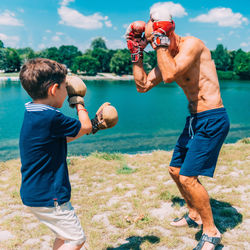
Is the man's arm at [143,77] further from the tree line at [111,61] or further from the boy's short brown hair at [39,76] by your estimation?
the tree line at [111,61]

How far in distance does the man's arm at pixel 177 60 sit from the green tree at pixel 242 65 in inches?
3617

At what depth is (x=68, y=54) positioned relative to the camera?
364ft

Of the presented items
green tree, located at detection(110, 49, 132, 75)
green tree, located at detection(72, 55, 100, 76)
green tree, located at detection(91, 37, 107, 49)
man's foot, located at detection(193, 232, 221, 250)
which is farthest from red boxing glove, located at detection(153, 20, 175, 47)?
green tree, located at detection(91, 37, 107, 49)

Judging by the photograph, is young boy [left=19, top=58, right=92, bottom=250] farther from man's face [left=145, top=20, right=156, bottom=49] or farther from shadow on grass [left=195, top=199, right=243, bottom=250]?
shadow on grass [left=195, top=199, right=243, bottom=250]

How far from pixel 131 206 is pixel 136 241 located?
90 centimetres

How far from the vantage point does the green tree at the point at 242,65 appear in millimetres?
87250

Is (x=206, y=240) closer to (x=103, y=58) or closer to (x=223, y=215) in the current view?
(x=223, y=215)

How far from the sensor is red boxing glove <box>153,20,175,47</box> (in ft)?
9.27

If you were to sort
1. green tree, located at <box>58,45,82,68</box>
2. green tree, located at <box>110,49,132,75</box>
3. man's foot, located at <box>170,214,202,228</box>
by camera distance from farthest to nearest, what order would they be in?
green tree, located at <box>58,45,82,68</box>
green tree, located at <box>110,49,132,75</box>
man's foot, located at <box>170,214,202,228</box>

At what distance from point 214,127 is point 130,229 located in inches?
65.4

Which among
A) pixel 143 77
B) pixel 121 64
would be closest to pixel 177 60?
pixel 143 77

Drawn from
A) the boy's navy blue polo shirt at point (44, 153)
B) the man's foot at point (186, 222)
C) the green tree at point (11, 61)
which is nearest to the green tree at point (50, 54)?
the green tree at point (11, 61)

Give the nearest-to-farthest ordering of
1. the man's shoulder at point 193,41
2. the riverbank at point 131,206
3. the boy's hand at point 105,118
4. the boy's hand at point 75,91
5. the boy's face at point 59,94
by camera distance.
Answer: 1. the boy's face at point 59,94
2. the boy's hand at point 75,91
3. the boy's hand at point 105,118
4. the man's shoulder at point 193,41
5. the riverbank at point 131,206

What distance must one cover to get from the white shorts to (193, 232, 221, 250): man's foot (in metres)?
1.46
